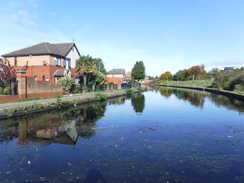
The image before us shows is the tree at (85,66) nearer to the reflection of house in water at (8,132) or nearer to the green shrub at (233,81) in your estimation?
the reflection of house in water at (8,132)

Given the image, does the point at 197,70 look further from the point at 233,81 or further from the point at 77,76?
the point at 77,76

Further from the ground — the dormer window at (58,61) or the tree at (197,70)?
the tree at (197,70)

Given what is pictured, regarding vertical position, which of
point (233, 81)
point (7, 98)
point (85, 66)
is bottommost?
point (7, 98)

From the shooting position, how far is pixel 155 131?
13.0 m

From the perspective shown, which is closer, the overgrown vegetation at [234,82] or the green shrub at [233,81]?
the overgrown vegetation at [234,82]

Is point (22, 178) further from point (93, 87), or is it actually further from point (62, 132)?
point (93, 87)

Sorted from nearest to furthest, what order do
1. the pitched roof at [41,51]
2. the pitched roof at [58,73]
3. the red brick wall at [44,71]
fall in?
the red brick wall at [44,71] < the pitched roof at [58,73] < the pitched roof at [41,51]

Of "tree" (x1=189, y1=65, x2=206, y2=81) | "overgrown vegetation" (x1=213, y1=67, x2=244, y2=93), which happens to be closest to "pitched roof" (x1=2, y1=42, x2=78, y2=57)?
"overgrown vegetation" (x1=213, y1=67, x2=244, y2=93)

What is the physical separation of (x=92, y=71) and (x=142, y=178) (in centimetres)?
3226

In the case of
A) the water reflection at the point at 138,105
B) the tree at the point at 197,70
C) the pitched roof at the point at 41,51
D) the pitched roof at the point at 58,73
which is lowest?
the water reflection at the point at 138,105

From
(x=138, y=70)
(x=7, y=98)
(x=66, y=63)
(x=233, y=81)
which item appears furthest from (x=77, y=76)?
(x=138, y=70)

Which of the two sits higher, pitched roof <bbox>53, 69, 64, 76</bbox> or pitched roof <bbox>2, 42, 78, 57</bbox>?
pitched roof <bbox>2, 42, 78, 57</bbox>

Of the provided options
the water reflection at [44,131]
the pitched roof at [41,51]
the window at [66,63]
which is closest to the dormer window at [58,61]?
the pitched roof at [41,51]

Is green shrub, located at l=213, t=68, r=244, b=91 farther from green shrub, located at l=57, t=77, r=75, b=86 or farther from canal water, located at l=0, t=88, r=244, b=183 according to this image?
green shrub, located at l=57, t=77, r=75, b=86
